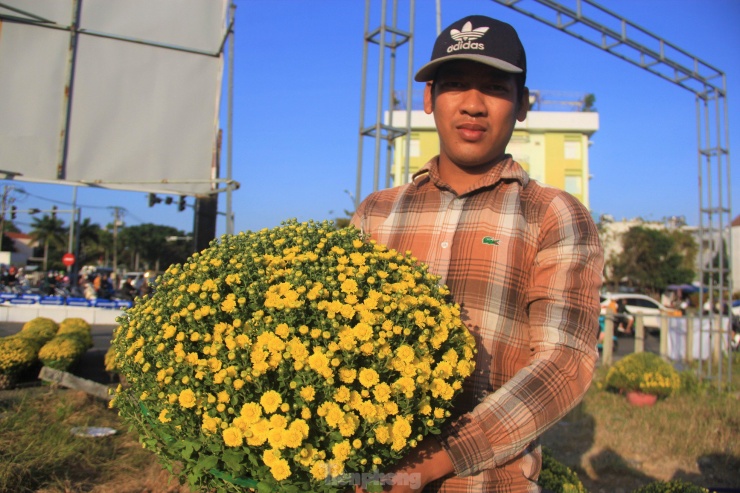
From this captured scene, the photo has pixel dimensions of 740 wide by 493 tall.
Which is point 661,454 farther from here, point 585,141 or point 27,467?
point 585,141

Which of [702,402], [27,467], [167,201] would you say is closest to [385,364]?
[27,467]

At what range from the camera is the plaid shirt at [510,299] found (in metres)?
1.41

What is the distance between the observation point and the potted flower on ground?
8.76 m

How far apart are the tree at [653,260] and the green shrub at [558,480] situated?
152 ft

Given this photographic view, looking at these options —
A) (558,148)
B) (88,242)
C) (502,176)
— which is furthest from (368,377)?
(88,242)

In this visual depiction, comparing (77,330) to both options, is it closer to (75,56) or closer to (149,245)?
(75,56)

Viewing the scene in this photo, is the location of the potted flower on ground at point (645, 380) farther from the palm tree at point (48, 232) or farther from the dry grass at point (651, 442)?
the palm tree at point (48, 232)

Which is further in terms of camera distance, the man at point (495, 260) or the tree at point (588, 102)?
the tree at point (588, 102)

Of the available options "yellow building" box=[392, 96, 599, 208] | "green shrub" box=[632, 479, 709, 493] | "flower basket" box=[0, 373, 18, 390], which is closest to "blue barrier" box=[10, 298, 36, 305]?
"flower basket" box=[0, 373, 18, 390]

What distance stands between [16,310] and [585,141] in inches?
1281

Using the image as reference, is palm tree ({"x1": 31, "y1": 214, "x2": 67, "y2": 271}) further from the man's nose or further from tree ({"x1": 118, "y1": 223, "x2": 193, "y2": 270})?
the man's nose

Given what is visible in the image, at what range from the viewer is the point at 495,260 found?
1682 mm

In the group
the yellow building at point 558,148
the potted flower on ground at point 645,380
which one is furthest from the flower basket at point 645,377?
the yellow building at point 558,148

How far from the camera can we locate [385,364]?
3.93 ft
